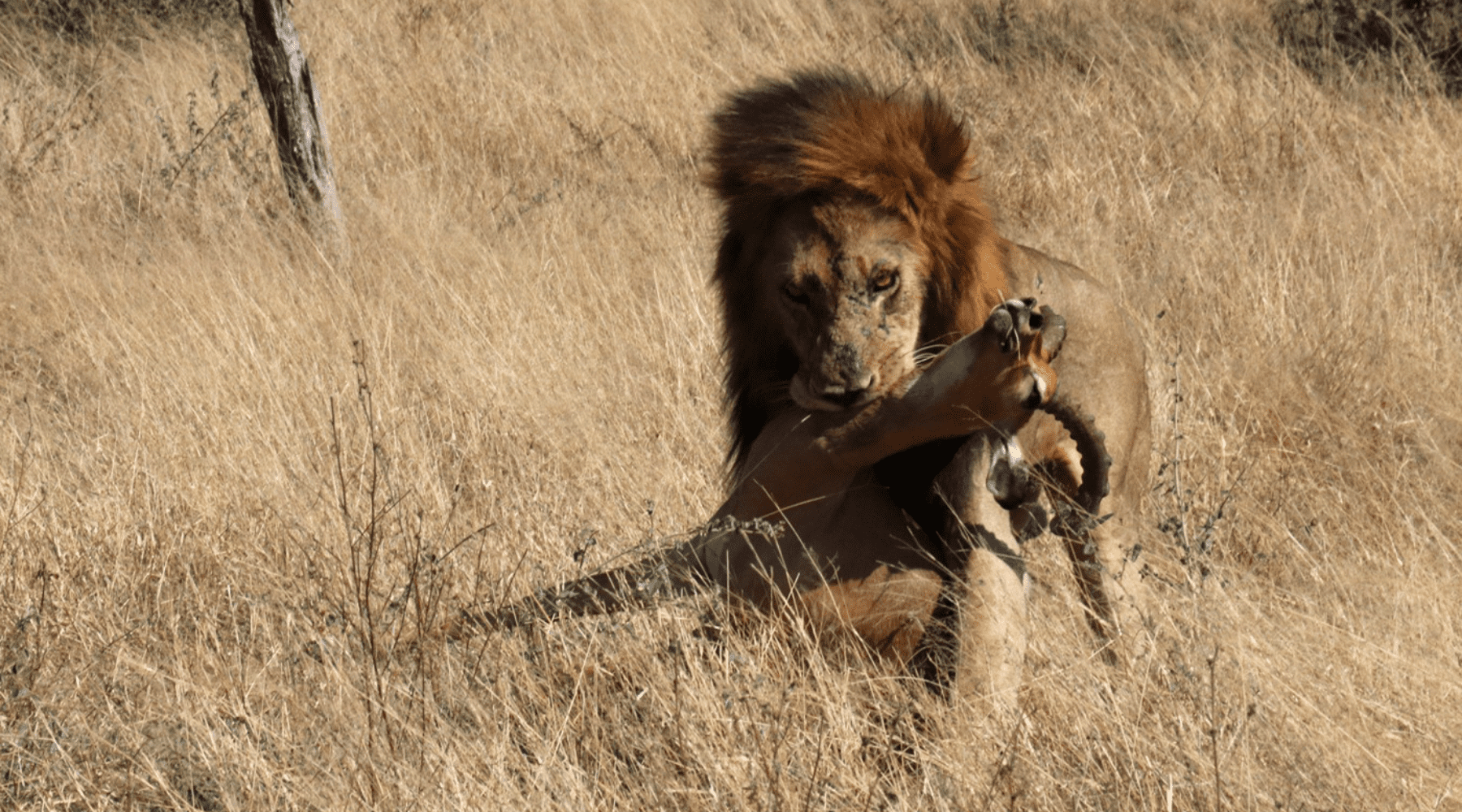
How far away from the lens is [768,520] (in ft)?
8.84

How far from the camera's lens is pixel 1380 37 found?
8.33 metres

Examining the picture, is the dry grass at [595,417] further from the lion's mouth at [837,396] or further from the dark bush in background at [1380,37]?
the lion's mouth at [837,396]

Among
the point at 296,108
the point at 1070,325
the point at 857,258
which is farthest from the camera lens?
the point at 296,108

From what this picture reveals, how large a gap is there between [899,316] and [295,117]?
5117 mm

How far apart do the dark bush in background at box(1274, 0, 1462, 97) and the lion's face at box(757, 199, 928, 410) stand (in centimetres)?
604

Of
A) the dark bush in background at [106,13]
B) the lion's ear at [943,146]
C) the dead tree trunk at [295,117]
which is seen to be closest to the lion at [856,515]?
the lion's ear at [943,146]

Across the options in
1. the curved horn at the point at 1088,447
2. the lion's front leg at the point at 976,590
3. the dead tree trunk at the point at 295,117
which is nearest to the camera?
the curved horn at the point at 1088,447

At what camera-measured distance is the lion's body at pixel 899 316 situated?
255 centimetres

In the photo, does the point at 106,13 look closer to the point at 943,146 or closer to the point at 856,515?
the point at 943,146

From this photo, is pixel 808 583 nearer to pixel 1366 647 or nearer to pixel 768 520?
pixel 768 520

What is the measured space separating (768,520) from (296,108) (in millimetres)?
5024

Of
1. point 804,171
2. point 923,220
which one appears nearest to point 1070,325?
point 923,220

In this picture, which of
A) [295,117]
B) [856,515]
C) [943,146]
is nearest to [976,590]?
[856,515]

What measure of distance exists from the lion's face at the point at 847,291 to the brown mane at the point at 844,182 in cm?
4
